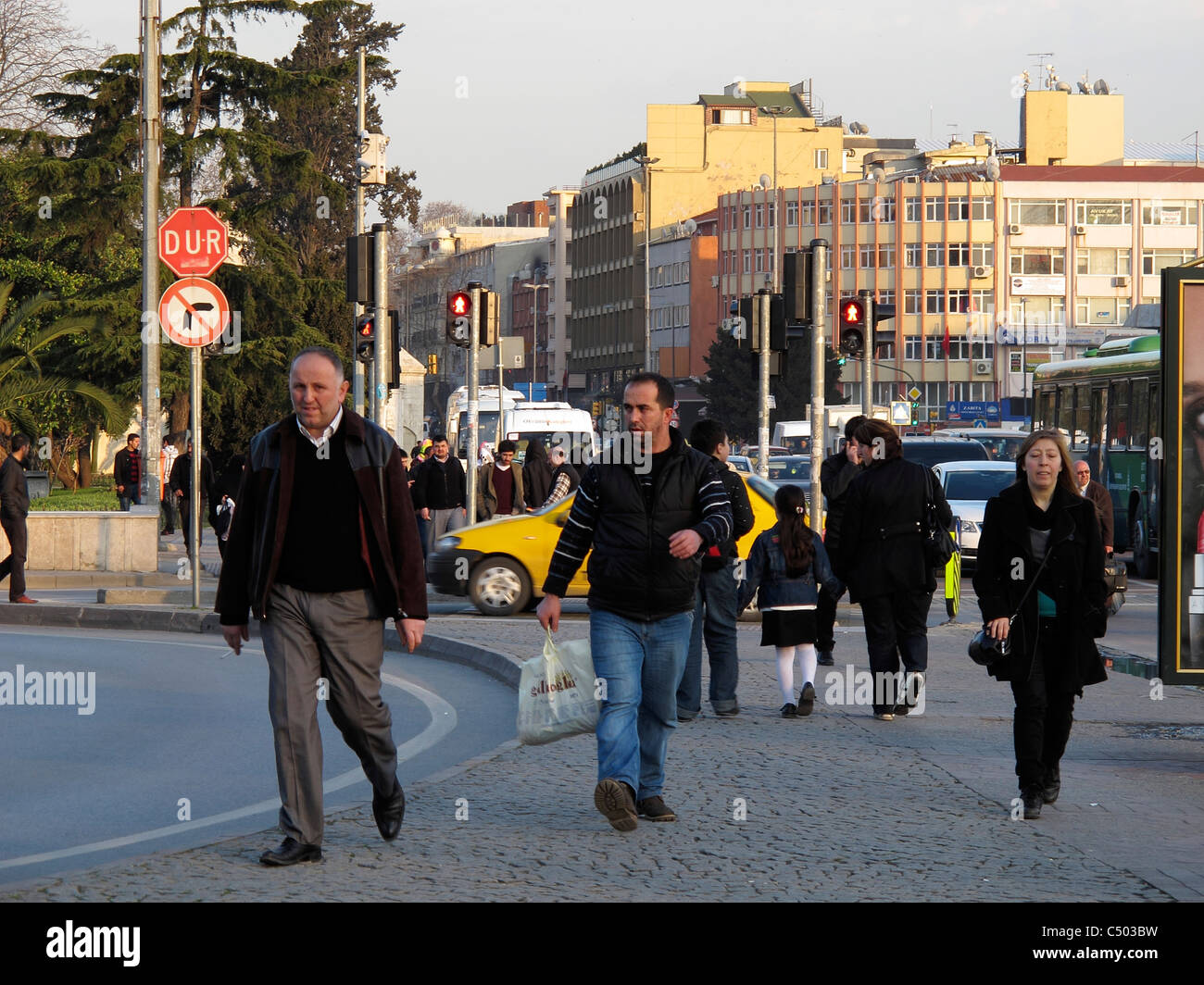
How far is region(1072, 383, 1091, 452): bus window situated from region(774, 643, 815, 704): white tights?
1842cm

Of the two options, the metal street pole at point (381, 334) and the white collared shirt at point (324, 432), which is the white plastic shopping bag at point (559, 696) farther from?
the metal street pole at point (381, 334)

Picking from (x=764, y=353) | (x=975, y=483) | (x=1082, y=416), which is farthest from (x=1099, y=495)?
(x=1082, y=416)

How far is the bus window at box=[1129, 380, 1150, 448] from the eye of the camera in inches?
1034

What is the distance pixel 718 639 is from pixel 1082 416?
19.5 meters

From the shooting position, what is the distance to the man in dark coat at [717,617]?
1109 cm

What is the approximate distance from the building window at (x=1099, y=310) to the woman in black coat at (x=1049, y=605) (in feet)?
358

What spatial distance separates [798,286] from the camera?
67.2 feet

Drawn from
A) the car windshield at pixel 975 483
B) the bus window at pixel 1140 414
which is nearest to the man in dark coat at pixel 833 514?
the car windshield at pixel 975 483

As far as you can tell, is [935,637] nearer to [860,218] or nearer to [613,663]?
[613,663]

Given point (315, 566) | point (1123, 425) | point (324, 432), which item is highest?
point (1123, 425)

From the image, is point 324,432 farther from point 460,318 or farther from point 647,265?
point 647,265

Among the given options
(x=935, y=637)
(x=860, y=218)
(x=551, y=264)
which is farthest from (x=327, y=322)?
(x=551, y=264)

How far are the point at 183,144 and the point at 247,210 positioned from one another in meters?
2.09
